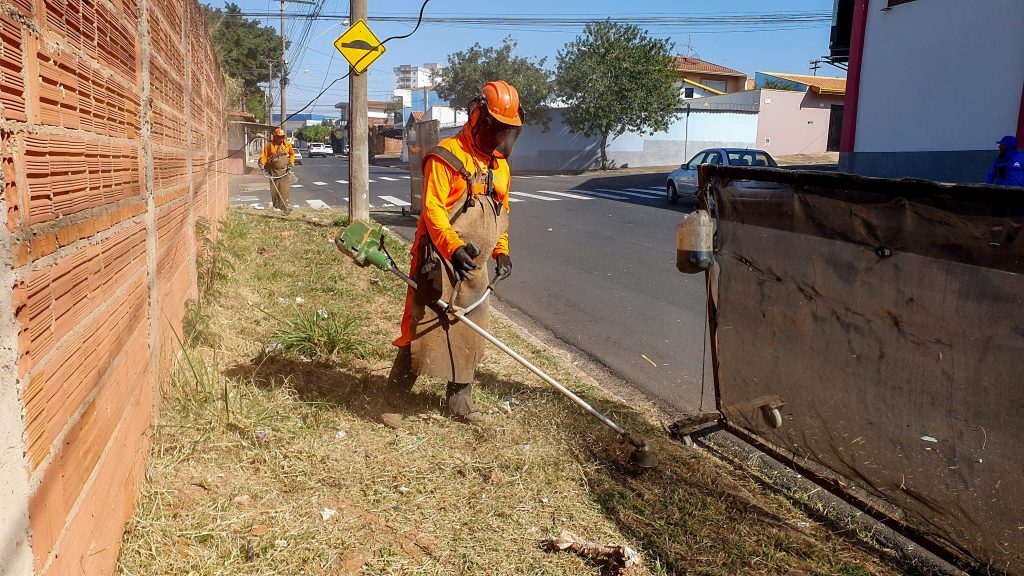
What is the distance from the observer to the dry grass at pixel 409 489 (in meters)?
3.00

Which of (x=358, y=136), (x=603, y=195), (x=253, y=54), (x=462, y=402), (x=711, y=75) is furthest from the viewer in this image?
(x=711, y=75)

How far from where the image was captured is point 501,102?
12.9 feet

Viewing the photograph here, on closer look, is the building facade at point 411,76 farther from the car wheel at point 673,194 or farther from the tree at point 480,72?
the car wheel at point 673,194

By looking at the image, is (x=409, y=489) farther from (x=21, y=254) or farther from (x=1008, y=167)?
(x=1008, y=167)

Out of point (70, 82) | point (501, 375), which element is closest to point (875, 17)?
point (501, 375)

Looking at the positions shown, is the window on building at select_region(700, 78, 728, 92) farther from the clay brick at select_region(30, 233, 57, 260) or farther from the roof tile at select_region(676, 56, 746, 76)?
the clay brick at select_region(30, 233, 57, 260)

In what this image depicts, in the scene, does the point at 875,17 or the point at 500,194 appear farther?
the point at 875,17

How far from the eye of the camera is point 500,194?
13.8 ft

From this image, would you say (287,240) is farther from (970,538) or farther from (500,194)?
(970,538)

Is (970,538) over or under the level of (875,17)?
under

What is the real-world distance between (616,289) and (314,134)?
83.9 metres

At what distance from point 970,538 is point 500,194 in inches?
104

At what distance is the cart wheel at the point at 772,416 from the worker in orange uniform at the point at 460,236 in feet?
5.01

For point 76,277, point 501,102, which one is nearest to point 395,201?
point 501,102
